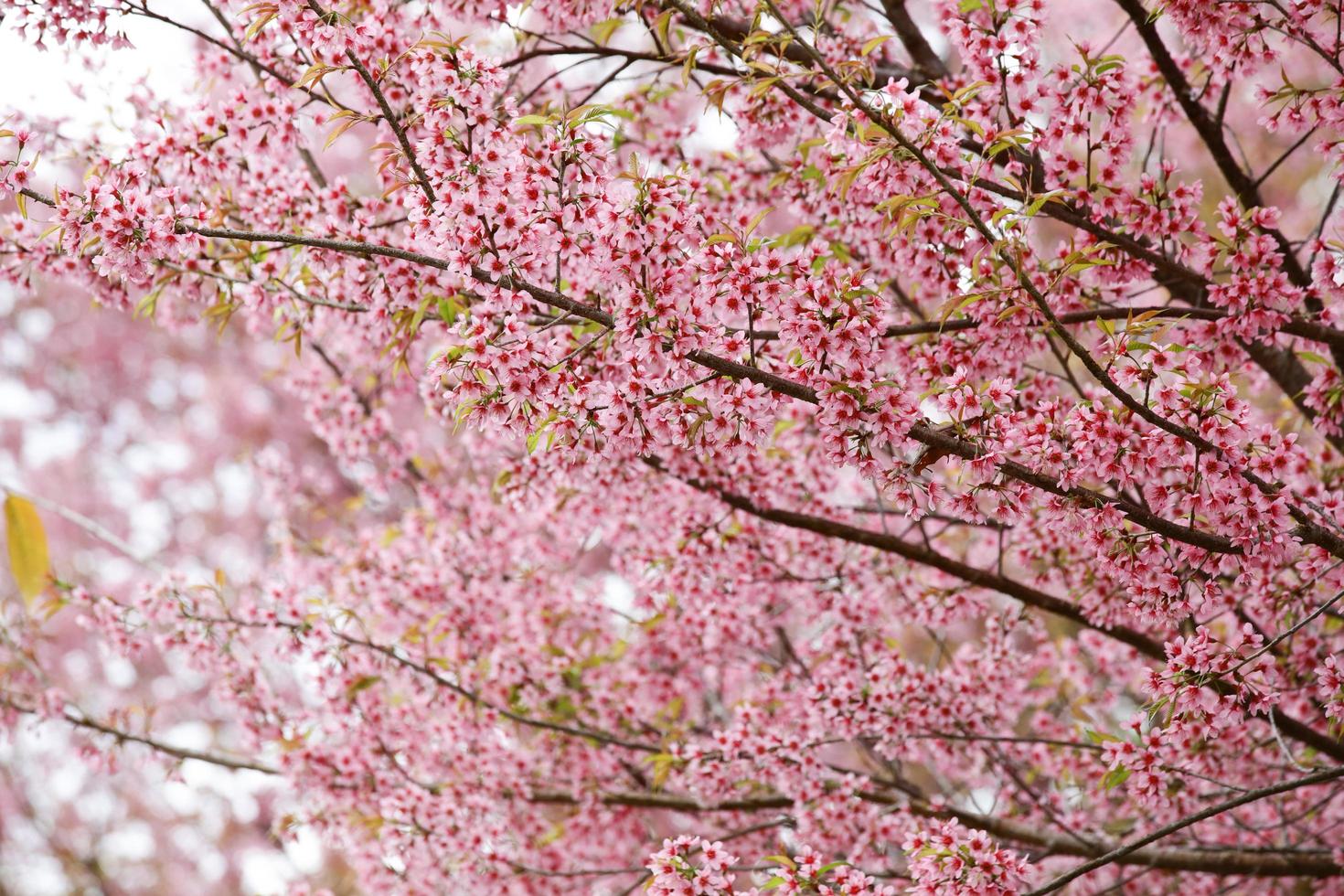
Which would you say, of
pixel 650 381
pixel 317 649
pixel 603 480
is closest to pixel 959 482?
pixel 650 381

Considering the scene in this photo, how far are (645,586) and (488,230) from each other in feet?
8.41

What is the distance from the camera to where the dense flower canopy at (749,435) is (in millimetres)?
2779

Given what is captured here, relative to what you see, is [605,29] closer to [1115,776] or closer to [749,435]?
[749,435]

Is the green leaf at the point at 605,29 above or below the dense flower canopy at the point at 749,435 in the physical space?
above

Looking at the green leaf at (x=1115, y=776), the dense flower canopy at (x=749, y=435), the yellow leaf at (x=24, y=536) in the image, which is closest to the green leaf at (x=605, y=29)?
the dense flower canopy at (x=749, y=435)

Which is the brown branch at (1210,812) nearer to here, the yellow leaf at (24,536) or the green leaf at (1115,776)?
the green leaf at (1115,776)

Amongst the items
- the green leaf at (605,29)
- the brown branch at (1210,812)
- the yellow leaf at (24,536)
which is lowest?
the brown branch at (1210,812)

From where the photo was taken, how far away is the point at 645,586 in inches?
193

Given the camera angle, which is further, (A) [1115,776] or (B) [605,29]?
(B) [605,29]

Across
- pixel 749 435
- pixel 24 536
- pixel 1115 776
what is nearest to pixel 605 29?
pixel 749 435

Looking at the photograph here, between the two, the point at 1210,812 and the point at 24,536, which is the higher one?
the point at 24,536

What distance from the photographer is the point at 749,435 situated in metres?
2.81

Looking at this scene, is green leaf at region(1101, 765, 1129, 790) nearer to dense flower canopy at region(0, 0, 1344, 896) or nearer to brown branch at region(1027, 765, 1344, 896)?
dense flower canopy at region(0, 0, 1344, 896)

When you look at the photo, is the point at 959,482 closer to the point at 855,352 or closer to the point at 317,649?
the point at 855,352
